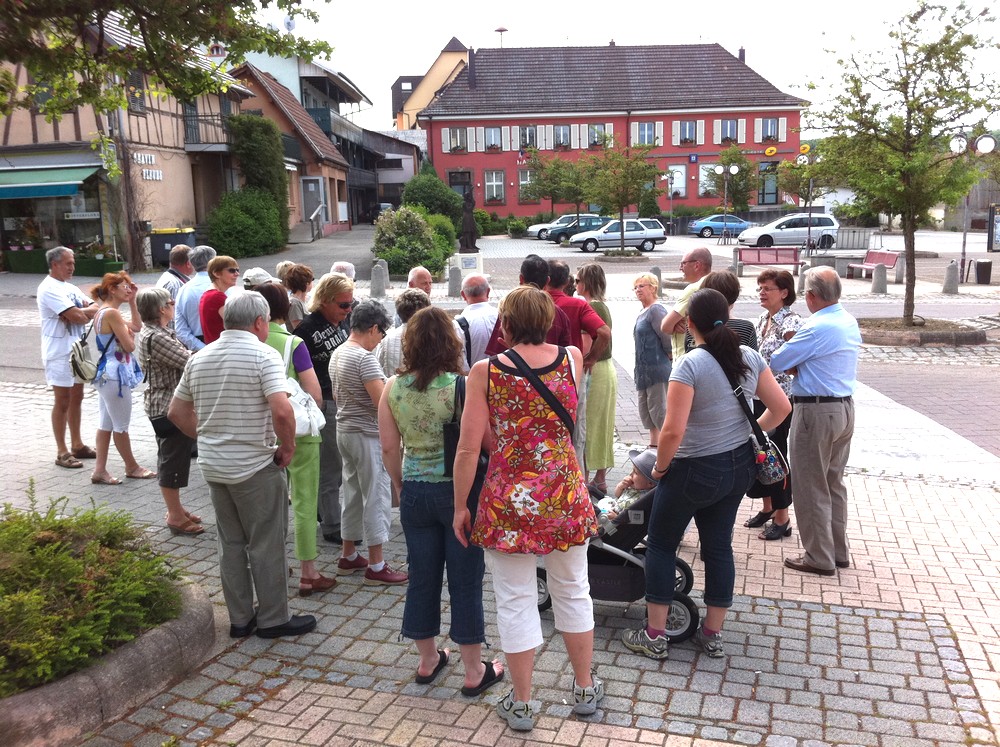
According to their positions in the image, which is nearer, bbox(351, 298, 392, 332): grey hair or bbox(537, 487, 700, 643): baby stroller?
bbox(537, 487, 700, 643): baby stroller

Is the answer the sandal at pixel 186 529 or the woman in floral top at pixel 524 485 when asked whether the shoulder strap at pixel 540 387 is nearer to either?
the woman in floral top at pixel 524 485

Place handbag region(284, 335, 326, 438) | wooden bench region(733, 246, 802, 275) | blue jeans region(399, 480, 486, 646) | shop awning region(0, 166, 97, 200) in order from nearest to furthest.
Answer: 1. blue jeans region(399, 480, 486, 646)
2. handbag region(284, 335, 326, 438)
3. shop awning region(0, 166, 97, 200)
4. wooden bench region(733, 246, 802, 275)

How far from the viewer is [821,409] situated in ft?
16.8

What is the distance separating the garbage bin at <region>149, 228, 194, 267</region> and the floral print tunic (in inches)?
1018

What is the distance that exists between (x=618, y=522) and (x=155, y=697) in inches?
92.8

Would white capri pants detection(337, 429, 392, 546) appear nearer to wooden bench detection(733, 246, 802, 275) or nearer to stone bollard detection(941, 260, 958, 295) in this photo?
stone bollard detection(941, 260, 958, 295)

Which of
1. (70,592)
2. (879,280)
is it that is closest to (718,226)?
(879,280)

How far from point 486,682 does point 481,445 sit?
3.82ft

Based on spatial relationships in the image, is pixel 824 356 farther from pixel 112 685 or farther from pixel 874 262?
pixel 874 262

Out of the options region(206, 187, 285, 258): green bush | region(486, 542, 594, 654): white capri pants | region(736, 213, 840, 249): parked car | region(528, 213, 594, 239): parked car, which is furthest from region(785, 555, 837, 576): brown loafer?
region(528, 213, 594, 239): parked car

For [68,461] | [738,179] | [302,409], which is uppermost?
[738,179]

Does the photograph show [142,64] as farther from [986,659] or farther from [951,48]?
[951,48]

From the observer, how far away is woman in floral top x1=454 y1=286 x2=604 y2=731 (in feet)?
11.4

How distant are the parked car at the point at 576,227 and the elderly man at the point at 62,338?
36.6 meters
